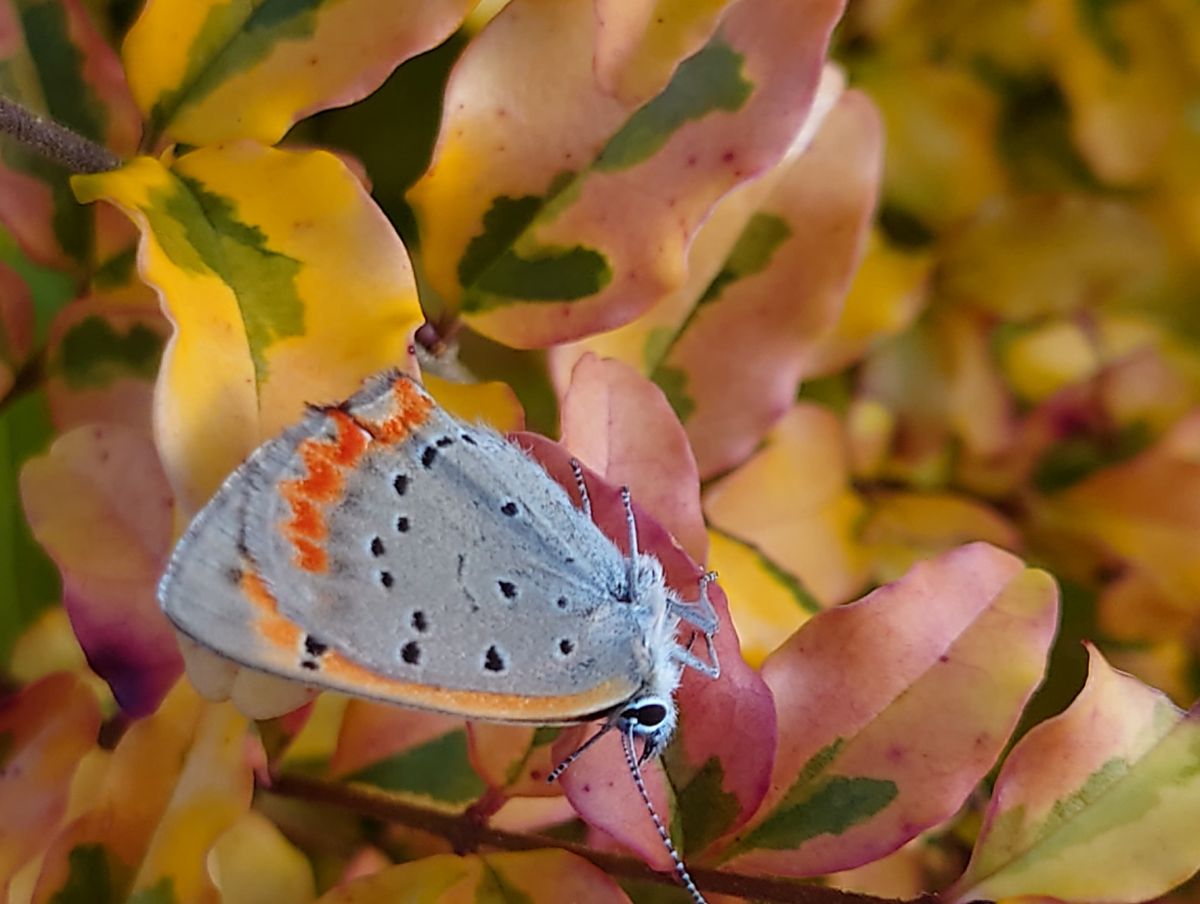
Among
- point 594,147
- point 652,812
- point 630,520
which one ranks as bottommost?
point 652,812

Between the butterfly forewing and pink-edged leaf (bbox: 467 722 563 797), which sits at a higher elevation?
the butterfly forewing

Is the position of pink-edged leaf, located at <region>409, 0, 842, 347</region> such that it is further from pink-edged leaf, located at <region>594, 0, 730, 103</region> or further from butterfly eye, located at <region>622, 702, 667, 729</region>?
butterfly eye, located at <region>622, 702, 667, 729</region>

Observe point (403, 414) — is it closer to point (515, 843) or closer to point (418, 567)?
point (418, 567)

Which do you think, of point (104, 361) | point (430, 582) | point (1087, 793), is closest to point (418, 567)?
point (430, 582)

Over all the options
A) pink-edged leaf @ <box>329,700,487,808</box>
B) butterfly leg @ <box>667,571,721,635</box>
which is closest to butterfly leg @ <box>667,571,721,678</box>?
butterfly leg @ <box>667,571,721,635</box>

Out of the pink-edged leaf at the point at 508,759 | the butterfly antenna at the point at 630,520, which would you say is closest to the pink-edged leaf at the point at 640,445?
the butterfly antenna at the point at 630,520
